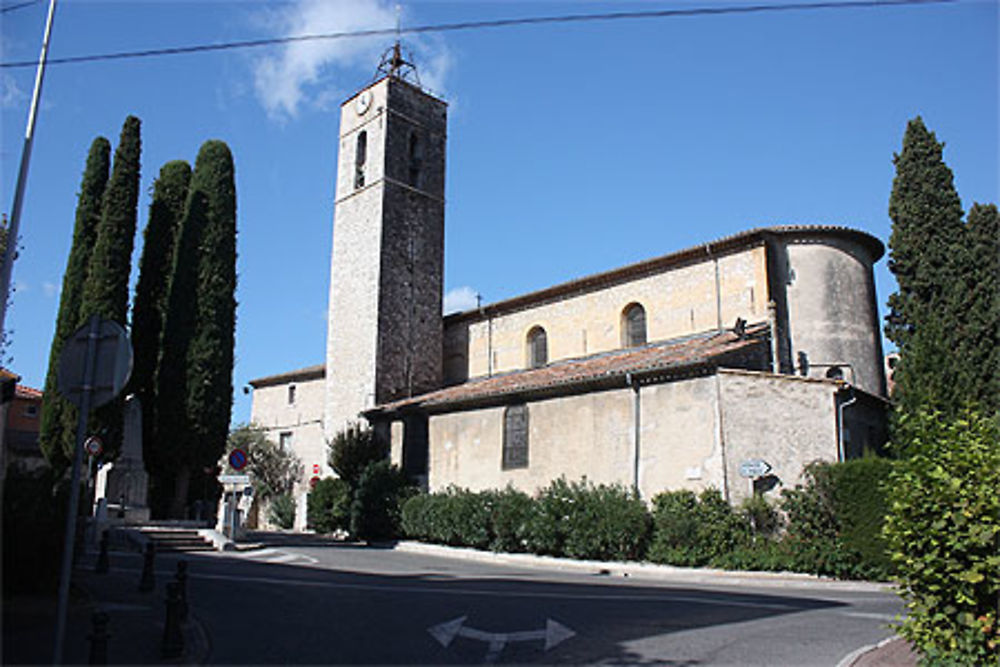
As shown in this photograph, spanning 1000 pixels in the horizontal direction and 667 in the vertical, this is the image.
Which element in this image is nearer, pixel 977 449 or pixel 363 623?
pixel 977 449

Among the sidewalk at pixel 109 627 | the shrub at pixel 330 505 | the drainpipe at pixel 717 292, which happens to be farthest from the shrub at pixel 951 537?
the shrub at pixel 330 505

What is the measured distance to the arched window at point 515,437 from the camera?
21703mm

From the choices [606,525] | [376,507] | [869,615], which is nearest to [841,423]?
[606,525]

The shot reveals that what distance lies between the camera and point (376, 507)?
2395cm

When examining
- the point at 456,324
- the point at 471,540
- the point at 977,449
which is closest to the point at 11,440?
the point at 456,324

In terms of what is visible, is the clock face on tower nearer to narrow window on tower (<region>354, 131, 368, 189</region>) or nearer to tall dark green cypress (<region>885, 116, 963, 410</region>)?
narrow window on tower (<region>354, 131, 368, 189</region>)

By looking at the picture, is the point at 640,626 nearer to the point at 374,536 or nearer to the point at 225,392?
the point at 374,536

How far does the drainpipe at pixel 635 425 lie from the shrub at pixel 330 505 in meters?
10.7

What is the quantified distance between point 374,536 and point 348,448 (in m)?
3.20

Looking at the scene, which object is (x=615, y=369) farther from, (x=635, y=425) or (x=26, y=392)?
(x=26, y=392)

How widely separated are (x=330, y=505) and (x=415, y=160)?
14.5 metres

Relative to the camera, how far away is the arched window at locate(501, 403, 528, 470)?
21703 mm

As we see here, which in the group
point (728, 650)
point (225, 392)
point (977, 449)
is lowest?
point (728, 650)

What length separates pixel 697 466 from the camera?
1744cm
